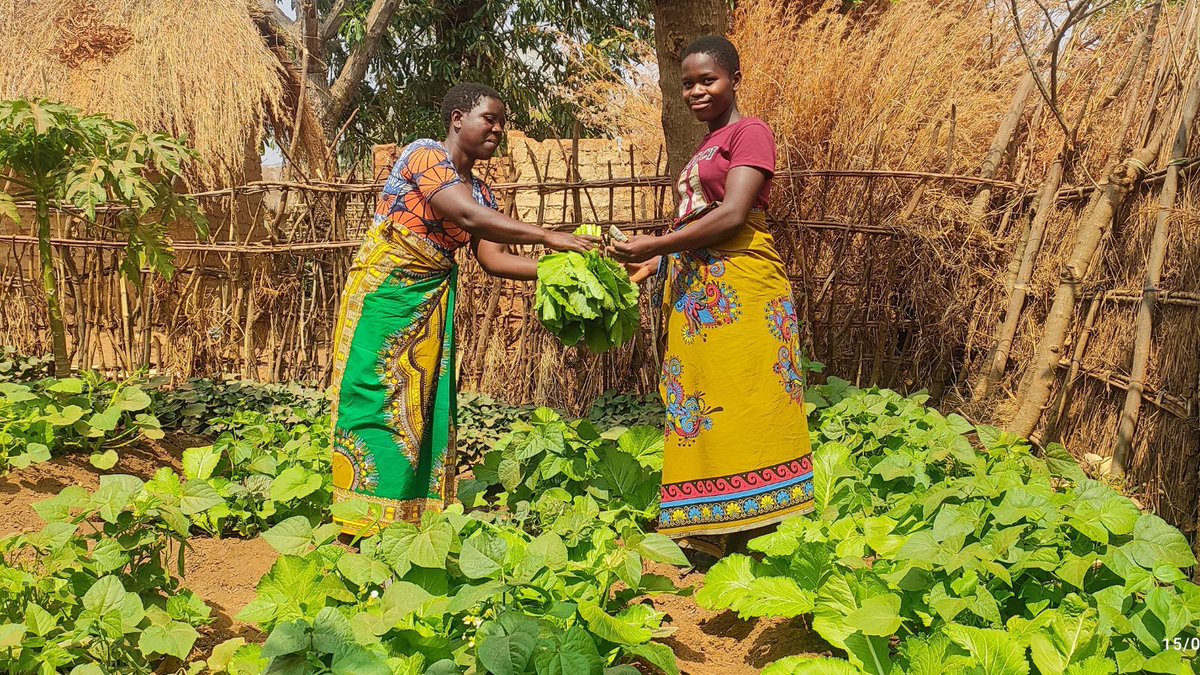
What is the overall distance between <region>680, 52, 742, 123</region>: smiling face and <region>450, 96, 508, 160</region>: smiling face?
692 mm

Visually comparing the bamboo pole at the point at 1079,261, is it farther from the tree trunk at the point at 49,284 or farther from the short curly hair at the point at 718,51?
the tree trunk at the point at 49,284

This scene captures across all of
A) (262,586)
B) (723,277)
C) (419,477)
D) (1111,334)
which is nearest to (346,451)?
(419,477)

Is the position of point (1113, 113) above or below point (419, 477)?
above

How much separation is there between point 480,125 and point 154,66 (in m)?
6.52

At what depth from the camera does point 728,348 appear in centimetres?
325

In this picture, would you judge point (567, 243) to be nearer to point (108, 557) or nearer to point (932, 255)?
point (108, 557)

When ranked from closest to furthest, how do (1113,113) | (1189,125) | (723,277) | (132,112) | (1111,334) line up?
(723,277) → (1189,125) → (1111,334) → (1113,113) → (132,112)

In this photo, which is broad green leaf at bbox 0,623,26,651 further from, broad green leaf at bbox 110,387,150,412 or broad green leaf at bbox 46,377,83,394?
broad green leaf at bbox 46,377,83,394

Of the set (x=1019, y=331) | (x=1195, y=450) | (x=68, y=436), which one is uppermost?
(x=1019, y=331)

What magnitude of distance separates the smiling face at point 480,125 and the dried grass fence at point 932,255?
87.3 inches

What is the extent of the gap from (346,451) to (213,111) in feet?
20.5

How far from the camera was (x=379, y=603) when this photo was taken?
2.33 metres

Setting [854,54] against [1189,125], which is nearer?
[1189,125]

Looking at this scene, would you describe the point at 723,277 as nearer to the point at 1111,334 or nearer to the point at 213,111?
the point at 1111,334
